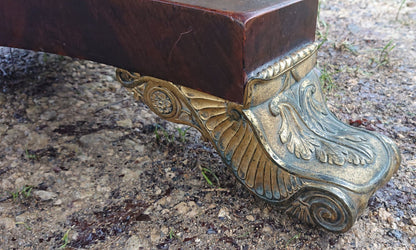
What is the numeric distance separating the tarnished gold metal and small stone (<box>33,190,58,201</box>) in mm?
518

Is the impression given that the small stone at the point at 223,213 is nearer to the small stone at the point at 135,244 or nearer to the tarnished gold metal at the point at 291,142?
the tarnished gold metal at the point at 291,142

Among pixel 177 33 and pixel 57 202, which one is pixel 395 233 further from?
pixel 57 202

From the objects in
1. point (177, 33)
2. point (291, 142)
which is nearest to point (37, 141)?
point (177, 33)

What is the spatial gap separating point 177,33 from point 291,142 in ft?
1.72

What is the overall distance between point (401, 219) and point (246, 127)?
2.17 ft

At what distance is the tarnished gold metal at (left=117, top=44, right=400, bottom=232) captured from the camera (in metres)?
1.38

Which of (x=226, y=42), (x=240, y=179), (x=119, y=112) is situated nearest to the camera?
(x=226, y=42)

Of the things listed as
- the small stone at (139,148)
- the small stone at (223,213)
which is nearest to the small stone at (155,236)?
the small stone at (223,213)

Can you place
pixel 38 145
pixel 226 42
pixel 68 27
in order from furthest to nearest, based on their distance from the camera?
pixel 38 145 < pixel 68 27 < pixel 226 42

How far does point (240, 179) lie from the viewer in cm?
157

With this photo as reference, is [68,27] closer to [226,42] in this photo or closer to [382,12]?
[226,42]

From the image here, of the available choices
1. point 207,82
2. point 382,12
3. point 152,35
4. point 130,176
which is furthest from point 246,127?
point 382,12

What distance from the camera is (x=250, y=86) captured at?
1.38 meters

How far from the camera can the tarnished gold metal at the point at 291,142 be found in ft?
4.54
